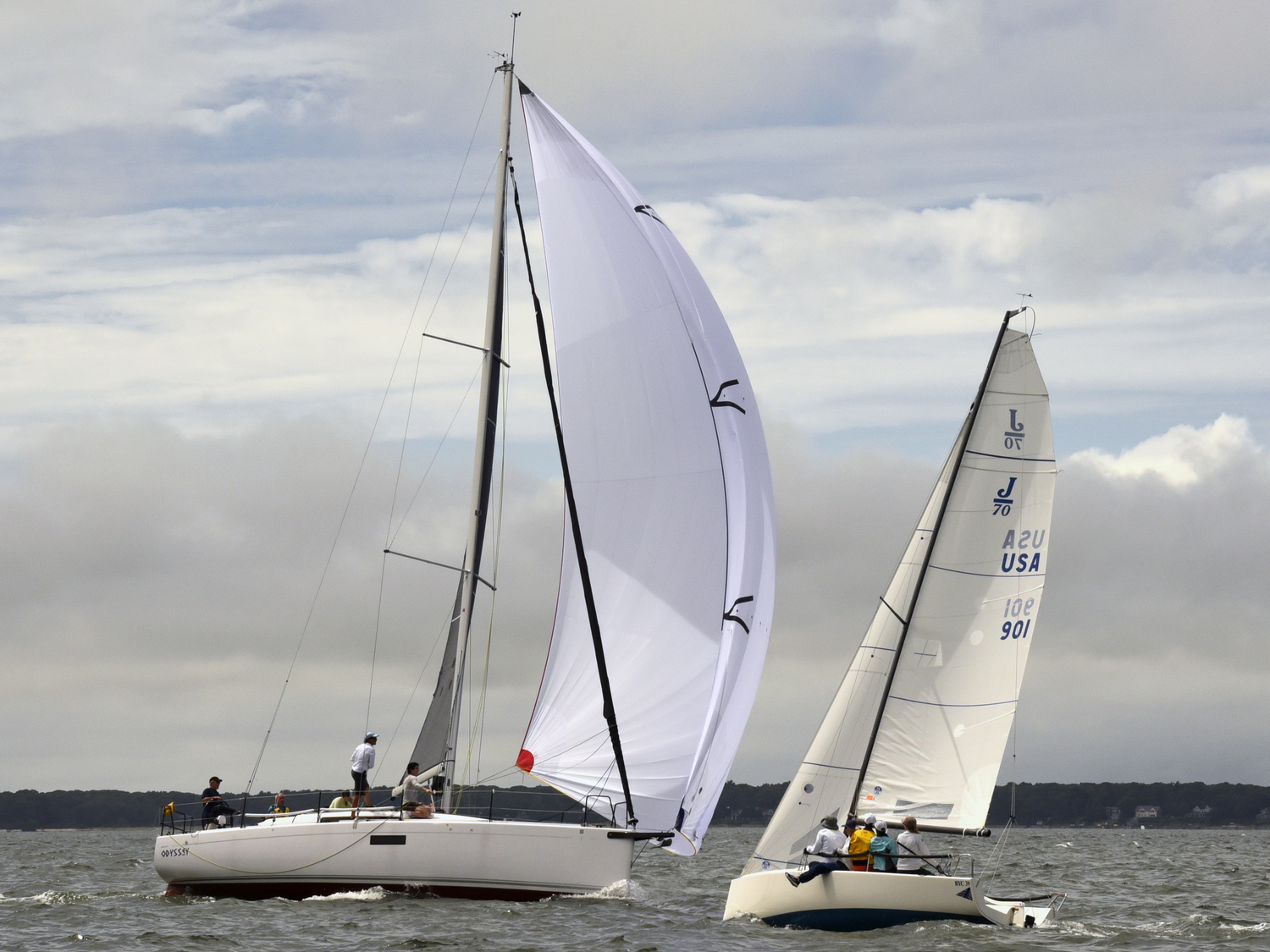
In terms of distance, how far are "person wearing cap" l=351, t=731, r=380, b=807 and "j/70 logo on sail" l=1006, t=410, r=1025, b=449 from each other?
32.3 ft

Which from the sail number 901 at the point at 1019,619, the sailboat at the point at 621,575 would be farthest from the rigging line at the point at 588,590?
the sail number 901 at the point at 1019,619

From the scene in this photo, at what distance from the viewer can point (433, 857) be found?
18969 millimetres

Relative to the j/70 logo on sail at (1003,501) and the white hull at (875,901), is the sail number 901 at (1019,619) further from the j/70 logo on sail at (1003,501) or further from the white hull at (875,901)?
the white hull at (875,901)

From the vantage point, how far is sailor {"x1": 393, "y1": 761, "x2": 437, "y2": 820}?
1948 centimetres

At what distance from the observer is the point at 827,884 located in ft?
57.2

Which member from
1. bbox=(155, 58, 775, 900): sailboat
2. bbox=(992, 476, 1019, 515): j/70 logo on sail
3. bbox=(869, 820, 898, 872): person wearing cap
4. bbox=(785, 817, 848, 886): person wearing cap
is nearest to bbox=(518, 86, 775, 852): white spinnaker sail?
bbox=(155, 58, 775, 900): sailboat

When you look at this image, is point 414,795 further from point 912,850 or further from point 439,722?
point 912,850

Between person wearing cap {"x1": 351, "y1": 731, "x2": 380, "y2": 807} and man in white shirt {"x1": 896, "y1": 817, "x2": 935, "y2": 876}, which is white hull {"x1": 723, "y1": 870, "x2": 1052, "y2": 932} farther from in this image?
person wearing cap {"x1": 351, "y1": 731, "x2": 380, "y2": 807}

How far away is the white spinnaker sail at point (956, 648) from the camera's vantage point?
64.3ft

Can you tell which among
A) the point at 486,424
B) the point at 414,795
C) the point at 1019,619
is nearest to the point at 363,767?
the point at 414,795

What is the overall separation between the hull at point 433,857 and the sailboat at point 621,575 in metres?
0.04

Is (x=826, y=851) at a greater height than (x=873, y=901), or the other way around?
(x=826, y=851)

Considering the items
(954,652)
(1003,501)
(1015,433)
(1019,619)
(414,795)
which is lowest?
(414,795)

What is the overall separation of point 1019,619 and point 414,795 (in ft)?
28.1
